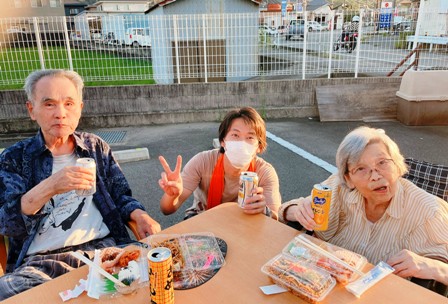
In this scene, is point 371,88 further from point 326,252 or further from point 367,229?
point 326,252

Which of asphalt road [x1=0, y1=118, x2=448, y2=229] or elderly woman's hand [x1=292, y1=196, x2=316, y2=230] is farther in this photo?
asphalt road [x1=0, y1=118, x2=448, y2=229]

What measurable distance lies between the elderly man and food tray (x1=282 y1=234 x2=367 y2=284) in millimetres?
857

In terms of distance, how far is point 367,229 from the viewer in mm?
1857

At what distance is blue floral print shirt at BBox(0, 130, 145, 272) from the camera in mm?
1758

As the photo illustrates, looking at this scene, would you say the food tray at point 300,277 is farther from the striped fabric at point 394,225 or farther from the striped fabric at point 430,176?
the striped fabric at point 430,176

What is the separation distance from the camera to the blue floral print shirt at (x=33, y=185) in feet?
5.77

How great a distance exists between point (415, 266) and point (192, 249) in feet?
3.33

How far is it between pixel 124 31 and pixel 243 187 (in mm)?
6314

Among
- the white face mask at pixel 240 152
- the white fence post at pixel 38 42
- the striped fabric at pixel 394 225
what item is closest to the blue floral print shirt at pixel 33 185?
the white face mask at pixel 240 152

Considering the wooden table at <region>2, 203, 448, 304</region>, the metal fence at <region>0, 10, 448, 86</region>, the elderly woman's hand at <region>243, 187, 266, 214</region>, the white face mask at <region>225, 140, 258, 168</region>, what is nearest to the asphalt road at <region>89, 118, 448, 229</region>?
the metal fence at <region>0, 10, 448, 86</region>

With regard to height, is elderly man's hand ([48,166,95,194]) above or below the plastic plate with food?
above

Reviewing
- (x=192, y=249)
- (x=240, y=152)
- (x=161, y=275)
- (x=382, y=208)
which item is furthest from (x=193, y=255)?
(x=382, y=208)

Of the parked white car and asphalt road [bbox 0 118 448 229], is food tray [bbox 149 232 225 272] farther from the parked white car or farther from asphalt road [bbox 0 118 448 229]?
the parked white car

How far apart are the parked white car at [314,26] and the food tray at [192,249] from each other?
6.32 m
